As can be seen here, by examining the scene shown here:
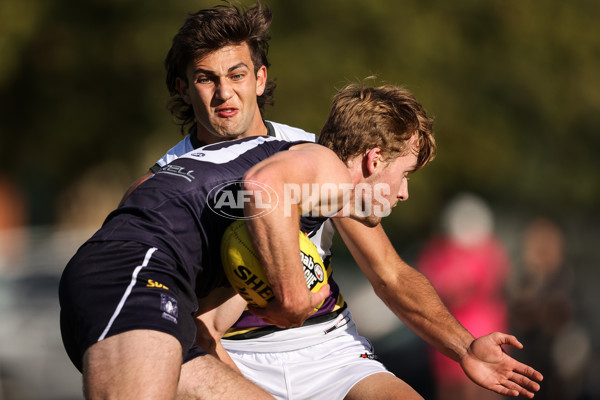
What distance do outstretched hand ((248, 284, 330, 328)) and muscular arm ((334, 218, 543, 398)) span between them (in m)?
1.20

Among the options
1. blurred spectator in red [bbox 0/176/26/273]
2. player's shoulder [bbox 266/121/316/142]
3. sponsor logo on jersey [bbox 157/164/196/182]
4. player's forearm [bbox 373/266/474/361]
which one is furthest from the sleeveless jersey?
blurred spectator in red [bbox 0/176/26/273]

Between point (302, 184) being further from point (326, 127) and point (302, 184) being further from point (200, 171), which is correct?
point (326, 127)

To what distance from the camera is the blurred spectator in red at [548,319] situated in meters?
8.85

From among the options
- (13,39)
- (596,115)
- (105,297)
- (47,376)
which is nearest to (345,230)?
(105,297)

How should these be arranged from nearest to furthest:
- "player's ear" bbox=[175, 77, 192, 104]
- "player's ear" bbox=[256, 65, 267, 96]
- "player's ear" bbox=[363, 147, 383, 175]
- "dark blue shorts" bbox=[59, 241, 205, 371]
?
"dark blue shorts" bbox=[59, 241, 205, 371] < "player's ear" bbox=[363, 147, 383, 175] < "player's ear" bbox=[175, 77, 192, 104] < "player's ear" bbox=[256, 65, 267, 96]

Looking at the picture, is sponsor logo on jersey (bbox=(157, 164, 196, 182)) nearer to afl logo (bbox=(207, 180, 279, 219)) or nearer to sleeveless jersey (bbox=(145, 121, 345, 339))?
afl logo (bbox=(207, 180, 279, 219))

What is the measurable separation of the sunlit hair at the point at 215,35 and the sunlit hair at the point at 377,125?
113 cm

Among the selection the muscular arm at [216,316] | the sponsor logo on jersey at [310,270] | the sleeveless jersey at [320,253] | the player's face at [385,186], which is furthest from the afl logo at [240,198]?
the sleeveless jersey at [320,253]

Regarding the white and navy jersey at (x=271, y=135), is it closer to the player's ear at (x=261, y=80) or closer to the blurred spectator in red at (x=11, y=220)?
the player's ear at (x=261, y=80)

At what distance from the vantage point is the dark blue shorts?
374 centimetres

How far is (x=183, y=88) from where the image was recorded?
229 inches

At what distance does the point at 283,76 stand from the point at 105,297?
24.0 feet

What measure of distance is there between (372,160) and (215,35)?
152 centimetres

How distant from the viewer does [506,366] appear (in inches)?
190
